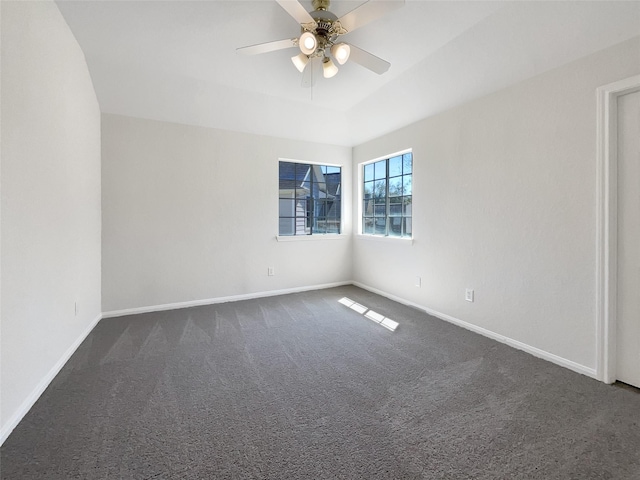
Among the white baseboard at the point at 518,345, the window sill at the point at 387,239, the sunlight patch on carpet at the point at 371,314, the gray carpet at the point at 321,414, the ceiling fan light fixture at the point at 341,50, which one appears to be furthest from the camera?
the window sill at the point at 387,239

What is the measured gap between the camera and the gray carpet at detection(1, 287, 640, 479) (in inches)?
51.3

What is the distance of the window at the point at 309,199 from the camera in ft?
14.5

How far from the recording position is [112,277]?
10.9ft

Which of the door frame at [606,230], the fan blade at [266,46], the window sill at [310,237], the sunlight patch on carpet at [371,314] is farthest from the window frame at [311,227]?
the door frame at [606,230]

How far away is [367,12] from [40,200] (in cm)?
242

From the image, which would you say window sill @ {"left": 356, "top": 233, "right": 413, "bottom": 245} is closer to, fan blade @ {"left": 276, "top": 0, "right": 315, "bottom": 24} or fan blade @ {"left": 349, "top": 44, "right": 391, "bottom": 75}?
fan blade @ {"left": 349, "top": 44, "right": 391, "bottom": 75}

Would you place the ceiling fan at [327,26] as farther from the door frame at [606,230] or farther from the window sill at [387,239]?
the window sill at [387,239]

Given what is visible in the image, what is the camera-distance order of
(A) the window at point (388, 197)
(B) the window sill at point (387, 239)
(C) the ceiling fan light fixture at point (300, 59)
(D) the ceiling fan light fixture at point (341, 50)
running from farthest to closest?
1. (A) the window at point (388, 197)
2. (B) the window sill at point (387, 239)
3. (C) the ceiling fan light fixture at point (300, 59)
4. (D) the ceiling fan light fixture at point (341, 50)

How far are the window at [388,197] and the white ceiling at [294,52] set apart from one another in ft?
1.87

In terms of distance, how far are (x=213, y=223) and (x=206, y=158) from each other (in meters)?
0.87

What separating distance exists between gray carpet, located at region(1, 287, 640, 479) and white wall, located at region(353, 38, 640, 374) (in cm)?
38

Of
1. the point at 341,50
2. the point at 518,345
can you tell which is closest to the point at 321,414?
the point at 518,345

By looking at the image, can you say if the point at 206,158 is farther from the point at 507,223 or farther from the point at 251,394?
the point at 507,223

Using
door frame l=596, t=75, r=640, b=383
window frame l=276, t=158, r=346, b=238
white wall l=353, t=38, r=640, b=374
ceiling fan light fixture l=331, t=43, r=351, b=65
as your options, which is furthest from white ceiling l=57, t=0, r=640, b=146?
window frame l=276, t=158, r=346, b=238
